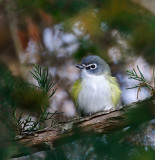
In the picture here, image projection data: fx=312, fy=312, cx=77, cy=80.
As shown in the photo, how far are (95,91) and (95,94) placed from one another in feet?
0.14

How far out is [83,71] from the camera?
193 inches

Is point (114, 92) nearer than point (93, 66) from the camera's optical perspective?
Yes

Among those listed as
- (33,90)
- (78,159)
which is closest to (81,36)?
(33,90)

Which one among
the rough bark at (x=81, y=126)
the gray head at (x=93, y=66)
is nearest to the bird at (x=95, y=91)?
the gray head at (x=93, y=66)

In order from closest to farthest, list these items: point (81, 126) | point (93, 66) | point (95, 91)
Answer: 1. point (81, 126)
2. point (95, 91)
3. point (93, 66)

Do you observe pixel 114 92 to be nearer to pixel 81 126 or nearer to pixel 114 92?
pixel 114 92

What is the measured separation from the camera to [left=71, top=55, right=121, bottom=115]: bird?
4.50 m

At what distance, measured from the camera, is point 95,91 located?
4496 millimetres

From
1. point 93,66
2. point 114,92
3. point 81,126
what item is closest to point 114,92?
point 114,92

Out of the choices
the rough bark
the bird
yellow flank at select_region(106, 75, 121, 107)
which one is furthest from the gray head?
the rough bark

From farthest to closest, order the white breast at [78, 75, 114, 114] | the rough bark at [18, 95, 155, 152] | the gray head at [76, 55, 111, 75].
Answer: the gray head at [76, 55, 111, 75] < the white breast at [78, 75, 114, 114] < the rough bark at [18, 95, 155, 152]

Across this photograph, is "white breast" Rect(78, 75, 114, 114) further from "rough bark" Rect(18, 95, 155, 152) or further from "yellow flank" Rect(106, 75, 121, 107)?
"rough bark" Rect(18, 95, 155, 152)

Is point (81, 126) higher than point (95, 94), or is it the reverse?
point (95, 94)

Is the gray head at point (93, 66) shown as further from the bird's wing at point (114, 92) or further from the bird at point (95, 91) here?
the bird's wing at point (114, 92)
